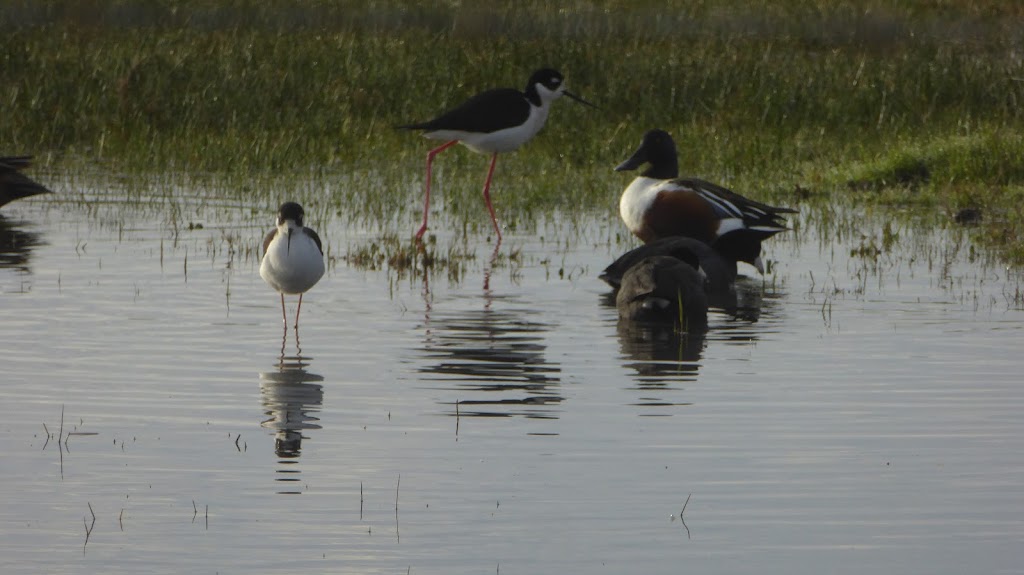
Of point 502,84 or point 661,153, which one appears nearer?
point 661,153

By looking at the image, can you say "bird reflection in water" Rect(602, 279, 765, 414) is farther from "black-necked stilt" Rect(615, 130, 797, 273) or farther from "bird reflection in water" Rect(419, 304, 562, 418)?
"black-necked stilt" Rect(615, 130, 797, 273)

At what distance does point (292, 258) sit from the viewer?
407 inches

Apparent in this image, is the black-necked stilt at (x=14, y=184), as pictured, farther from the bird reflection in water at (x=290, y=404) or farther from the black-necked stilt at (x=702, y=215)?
the bird reflection in water at (x=290, y=404)

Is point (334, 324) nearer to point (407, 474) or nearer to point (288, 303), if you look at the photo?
point (288, 303)

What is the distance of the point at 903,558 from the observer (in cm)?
577

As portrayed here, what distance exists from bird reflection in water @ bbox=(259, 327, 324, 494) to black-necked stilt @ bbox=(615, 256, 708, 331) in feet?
7.13

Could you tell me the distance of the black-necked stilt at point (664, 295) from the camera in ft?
34.9

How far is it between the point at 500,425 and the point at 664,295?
308cm

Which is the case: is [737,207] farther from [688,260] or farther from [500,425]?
[500,425]

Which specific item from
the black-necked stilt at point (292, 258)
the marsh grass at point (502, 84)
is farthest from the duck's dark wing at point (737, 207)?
the black-necked stilt at point (292, 258)

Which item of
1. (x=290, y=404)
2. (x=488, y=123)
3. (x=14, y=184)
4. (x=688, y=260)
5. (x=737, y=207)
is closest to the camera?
(x=290, y=404)

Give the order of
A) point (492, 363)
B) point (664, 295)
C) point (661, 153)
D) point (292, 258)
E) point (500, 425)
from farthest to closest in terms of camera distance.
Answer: point (661, 153), point (664, 295), point (292, 258), point (492, 363), point (500, 425)

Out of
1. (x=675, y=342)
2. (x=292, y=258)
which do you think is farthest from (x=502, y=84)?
(x=675, y=342)

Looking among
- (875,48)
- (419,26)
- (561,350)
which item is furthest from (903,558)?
(419,26)
